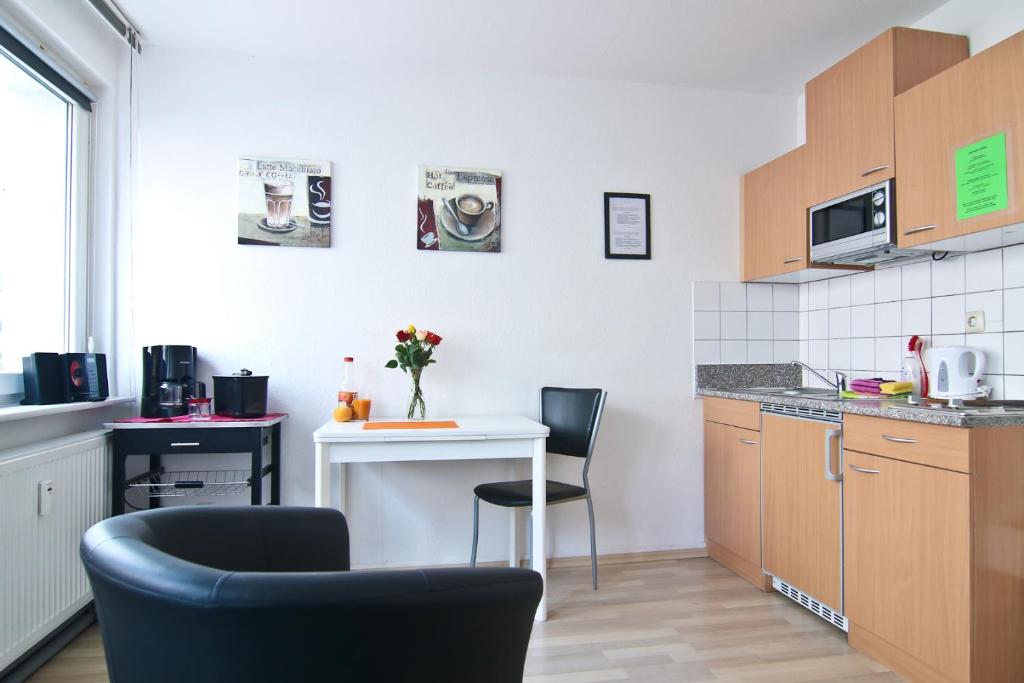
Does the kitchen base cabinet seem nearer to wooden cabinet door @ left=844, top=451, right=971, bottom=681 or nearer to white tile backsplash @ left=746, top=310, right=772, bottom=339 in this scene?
wooden cabinet door @ left=844, top=451, right=971, bottom=681

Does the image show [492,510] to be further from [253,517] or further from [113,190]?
[113,190]

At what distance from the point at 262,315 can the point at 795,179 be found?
263 centimetres

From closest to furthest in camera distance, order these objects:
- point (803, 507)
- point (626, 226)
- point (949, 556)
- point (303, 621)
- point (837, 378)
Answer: point (303, 621) < point (949, 556) < point (803, 507) < point (837, 378) < point (626, 226)

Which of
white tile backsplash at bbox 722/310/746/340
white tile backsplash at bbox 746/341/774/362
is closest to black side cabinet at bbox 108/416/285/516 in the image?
white tile backsplash at bbox 722/310/746/340

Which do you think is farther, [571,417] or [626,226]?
[626,226]

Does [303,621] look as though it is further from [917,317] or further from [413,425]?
[917,317]

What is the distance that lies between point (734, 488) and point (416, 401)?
5.23ft

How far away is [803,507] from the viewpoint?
2445 millimetres

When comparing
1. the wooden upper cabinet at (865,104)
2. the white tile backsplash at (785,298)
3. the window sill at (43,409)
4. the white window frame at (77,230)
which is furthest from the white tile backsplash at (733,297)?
the white window frame at (77,230)

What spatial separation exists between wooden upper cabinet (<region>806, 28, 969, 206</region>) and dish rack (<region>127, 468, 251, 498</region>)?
2.88 meters

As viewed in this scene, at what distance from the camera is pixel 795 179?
9.58ft

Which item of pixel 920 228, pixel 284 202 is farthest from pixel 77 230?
pixel 920 228

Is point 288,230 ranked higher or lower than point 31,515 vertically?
higher

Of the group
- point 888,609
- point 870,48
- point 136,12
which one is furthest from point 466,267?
point 888,609
